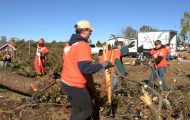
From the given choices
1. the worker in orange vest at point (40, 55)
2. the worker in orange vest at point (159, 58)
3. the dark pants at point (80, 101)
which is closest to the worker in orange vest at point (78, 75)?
the dark pants at point (80, 101)

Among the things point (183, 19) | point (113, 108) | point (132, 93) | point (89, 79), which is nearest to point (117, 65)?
point (132, 93)

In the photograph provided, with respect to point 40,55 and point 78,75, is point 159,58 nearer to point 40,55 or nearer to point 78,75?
point 78,75

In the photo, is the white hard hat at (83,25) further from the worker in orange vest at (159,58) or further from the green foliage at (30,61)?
the green foliage at (30,61)

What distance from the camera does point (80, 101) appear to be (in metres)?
5.08

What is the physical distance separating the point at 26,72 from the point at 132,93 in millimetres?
8921

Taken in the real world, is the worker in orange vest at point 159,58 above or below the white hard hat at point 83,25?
below

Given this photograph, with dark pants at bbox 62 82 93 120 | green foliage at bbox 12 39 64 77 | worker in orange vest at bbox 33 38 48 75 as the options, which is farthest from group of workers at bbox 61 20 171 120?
green foliage at bbox 12 39 64 77

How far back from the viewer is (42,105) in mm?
7391

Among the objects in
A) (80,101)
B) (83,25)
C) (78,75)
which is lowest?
(80,101)

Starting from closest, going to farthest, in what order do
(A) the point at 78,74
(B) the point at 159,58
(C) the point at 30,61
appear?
1. (A) the point at 78,74
2. (B) the point at 159,58
3. (C) the point at 30,61

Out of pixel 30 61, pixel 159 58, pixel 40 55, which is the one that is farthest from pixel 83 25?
pixel 30 61

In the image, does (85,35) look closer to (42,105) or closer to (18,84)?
(42,105)

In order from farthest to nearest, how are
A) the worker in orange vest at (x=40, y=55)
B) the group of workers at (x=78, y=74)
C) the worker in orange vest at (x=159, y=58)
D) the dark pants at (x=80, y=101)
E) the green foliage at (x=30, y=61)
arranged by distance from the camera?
1. the green foliage at (x=30, y=61)
2. the worker in orange vest at (x=40, y=55)
3. the worker in orange vest at (x=159, y=58)
4. the dark pants at (x=80, y=101)
5. the group of workers at (x=78, y=74)

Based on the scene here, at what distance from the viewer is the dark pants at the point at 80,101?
199 inches
